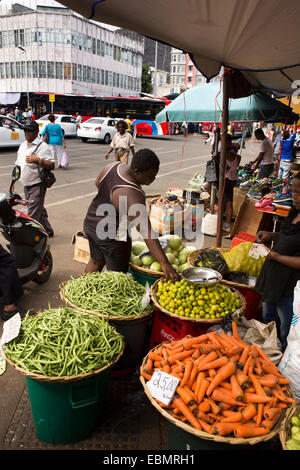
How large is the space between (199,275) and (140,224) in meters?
0.80

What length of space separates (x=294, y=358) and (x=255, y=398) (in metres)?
0.59

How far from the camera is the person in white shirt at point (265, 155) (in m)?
10.0

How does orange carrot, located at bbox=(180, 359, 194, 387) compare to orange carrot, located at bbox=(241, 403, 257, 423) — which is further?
orange carrot, located at bbox=(180, 359, 194, 387)

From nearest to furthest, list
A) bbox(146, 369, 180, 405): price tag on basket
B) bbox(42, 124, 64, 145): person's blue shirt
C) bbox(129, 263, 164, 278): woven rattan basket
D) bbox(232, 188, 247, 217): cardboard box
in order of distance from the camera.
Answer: bbox(146, 369, 180, 405): price tag on basket < bbox(129, 263, 164, 278): woven rattan basket < bbox(232, 188, 247, 217): cardboard box < bbox(42, 124, 64, 145): person's blue shirt

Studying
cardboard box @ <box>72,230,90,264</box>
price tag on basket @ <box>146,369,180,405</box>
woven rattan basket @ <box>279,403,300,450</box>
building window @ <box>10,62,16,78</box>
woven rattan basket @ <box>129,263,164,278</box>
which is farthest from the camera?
building window @ <box>10,62,16,78</box>

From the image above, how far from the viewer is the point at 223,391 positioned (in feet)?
7.04

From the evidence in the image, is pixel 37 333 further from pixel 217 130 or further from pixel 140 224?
pixel 217 130

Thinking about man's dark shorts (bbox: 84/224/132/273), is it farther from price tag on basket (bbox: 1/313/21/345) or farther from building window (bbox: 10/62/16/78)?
building window (bbox: 10/62/16/78)

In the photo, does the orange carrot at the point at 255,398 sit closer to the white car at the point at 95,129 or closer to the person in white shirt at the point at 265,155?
the person in white shirt at the point at 265,155

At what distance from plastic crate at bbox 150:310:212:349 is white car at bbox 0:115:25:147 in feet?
47.5

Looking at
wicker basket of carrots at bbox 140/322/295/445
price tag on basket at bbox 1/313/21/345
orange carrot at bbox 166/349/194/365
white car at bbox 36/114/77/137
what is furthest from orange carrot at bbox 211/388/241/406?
white car at bbox 36/114/77/137

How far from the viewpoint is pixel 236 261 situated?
13.1 ft

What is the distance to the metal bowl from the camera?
10.3ft

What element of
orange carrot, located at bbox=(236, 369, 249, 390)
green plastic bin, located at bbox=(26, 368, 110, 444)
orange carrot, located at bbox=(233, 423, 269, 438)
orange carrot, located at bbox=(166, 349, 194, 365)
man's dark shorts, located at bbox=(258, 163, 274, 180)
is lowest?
green plastic bin, located at bbox=(26, 368, 110, 444)
